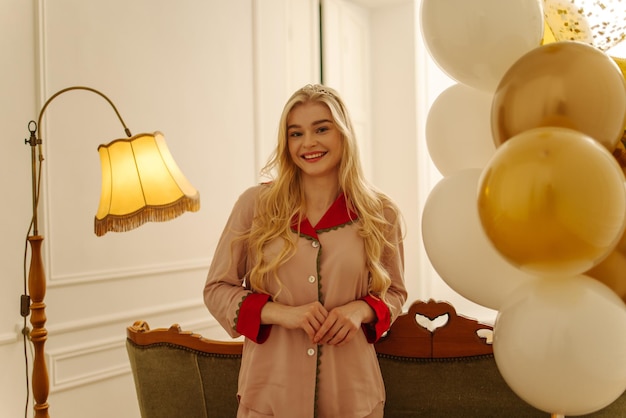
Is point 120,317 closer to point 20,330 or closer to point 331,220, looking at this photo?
point 20,330

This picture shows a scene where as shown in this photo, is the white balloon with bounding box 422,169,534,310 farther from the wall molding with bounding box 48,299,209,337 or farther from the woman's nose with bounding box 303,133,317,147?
the wall molding with bounding box 48,299,209,337

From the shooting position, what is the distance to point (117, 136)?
2.60 metres

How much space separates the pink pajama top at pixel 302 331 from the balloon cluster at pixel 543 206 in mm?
550

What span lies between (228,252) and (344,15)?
3413mm

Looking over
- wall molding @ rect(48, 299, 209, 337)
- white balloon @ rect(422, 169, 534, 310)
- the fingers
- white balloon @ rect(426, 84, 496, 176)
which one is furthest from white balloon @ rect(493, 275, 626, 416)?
wall molding @ rect(48, 299, 209, 337)

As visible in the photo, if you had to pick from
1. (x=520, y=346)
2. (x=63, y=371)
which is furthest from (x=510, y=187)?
(x=63, y=371)

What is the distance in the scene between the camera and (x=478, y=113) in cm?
107

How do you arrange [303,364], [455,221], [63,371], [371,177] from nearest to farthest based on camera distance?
[455,221] → [303,364] → [63,371] → [371,177]

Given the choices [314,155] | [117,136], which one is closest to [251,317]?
[314,155]

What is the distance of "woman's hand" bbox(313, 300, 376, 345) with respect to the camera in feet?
4.58

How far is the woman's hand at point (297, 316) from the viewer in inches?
54.6

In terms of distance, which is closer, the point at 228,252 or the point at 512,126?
the point at 512,126

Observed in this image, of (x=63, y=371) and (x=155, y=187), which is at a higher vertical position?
(x=155, y=187)

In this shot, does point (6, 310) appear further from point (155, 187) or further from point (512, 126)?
point (512, 126)
